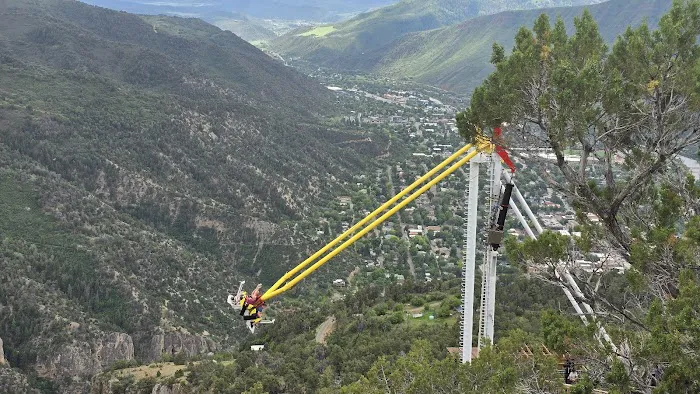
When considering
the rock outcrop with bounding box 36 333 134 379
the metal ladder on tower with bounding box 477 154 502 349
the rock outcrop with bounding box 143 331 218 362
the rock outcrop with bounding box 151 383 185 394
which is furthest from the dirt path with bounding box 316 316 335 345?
the metal ladder on tower with bounding box 477 154 502 349

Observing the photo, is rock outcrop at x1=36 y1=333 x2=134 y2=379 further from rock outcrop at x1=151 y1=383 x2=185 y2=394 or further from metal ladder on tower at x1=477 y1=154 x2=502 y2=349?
metal ladder on tower at x1=477 y1=154 x2=502 y2=349

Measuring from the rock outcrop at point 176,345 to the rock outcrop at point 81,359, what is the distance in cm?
248

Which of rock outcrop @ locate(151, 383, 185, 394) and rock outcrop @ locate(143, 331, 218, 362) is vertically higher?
rock outcrop @ locate(151, 383, 185, 394)

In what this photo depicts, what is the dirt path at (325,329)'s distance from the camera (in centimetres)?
4244

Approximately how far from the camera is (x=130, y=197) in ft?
237

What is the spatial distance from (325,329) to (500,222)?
25.9 meters

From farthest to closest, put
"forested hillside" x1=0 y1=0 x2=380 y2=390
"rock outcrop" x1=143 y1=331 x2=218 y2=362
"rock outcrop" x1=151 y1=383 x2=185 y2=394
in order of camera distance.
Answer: "rock outcrop" x1=143 y1=331 x2=218 y2=362 → "forested hillside" x1=0 y1=0 x2=380 y2=390 → "rock outcrop" x1=151 y1=383 x2=185 y2=394

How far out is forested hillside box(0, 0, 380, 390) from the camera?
50.8 meters

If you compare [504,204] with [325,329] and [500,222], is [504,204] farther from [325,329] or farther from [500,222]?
[325,329]

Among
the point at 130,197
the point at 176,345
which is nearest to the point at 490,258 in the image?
the point at 176,345

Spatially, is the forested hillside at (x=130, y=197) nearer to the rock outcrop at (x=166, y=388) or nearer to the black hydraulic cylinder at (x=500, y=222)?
the rock outcrop at (x=166, y=388)

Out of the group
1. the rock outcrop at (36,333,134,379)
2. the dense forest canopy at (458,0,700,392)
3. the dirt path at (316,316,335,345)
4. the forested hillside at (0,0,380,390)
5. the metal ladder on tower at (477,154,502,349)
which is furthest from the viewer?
the forested hillside at (0,0,380,390)

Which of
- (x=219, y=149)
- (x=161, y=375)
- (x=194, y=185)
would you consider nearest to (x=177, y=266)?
(x=194, y=185)

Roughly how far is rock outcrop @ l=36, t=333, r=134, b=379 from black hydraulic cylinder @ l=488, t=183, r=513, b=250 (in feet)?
113
